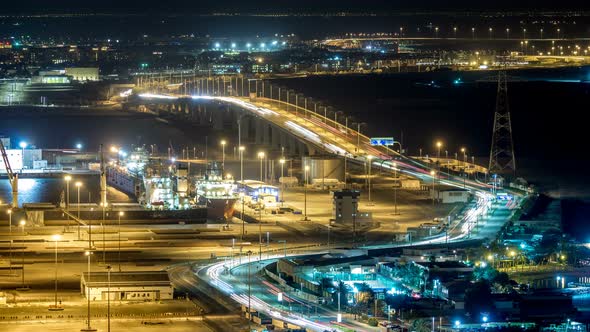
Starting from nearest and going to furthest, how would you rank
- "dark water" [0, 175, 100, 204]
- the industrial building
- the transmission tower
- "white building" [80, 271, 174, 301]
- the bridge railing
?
"white building" [80, 271, 174, 301], "dark water" [0, 175, 100, 204], the transmission tower, the bridge railing, the industrial building

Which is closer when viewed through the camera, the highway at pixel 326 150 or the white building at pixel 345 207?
the highway at pixel 326 150

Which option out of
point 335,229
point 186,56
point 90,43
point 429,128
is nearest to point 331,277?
point 335,229

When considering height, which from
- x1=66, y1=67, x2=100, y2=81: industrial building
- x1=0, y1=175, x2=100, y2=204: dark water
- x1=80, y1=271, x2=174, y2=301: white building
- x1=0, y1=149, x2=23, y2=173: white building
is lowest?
x1=80, y1=271, x2=174, y2=301: white building

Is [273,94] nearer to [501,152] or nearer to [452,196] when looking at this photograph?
[501,152]

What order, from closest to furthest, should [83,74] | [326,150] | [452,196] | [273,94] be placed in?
[452,196] < [326,150] < [273,94] < [83,74]

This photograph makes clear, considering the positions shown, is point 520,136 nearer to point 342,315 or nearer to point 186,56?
point 342,315

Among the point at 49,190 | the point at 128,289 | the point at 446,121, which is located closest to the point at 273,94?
the point at 446,121

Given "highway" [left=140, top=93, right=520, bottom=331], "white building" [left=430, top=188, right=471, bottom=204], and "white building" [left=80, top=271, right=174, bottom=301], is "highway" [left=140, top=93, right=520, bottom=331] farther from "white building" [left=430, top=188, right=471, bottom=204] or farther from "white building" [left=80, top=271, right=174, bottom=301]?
"white building" [left=80, top=271, right=174, bottom=301]

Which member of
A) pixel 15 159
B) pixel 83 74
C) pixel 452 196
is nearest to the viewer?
pixel 452 196

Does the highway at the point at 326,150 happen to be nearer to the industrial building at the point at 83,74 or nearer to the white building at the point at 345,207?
the white building at the point at 345,207

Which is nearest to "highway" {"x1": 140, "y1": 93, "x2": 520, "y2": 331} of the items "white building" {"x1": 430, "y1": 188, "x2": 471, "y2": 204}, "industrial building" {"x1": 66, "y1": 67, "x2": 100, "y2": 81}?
"white building" {"x1": 430, "y1": 188, "x2": 471, "y2": 204}

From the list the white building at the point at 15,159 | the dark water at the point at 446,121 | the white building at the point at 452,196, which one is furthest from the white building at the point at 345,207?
the white building at the point at 15,159

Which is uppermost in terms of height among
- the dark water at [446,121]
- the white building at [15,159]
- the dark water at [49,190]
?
the dark water at [446,121]
